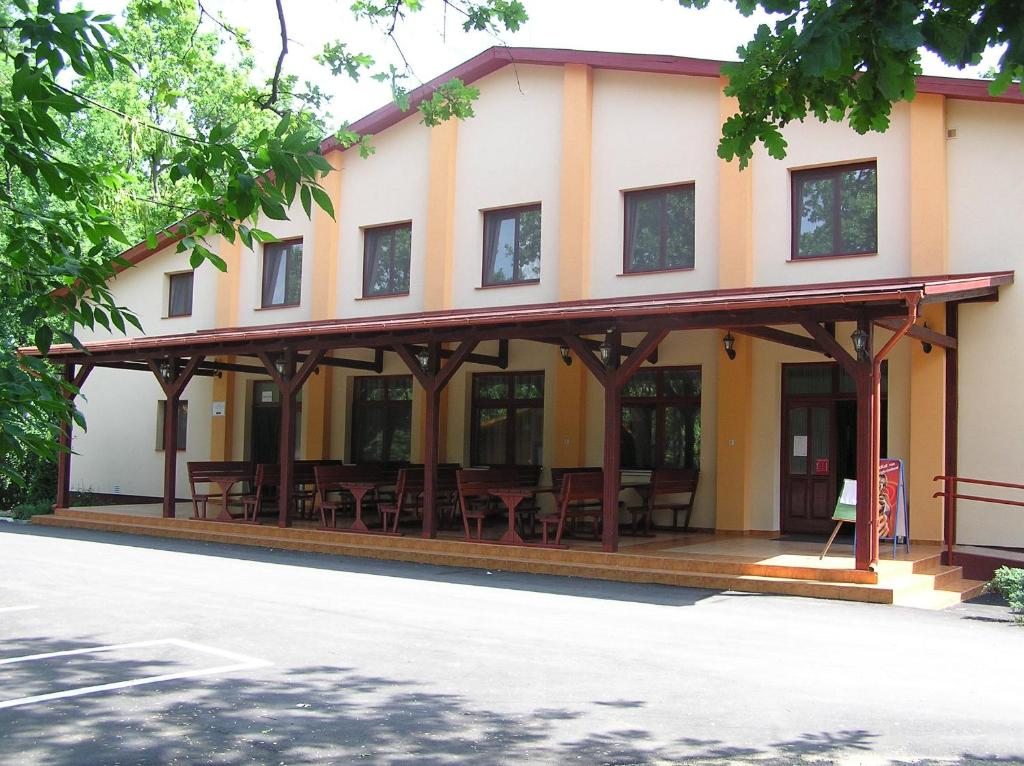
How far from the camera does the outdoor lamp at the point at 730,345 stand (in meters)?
14.9

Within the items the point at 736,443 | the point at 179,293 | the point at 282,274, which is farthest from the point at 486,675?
the point at 179,293

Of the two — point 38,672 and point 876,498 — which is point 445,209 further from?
point 38,672

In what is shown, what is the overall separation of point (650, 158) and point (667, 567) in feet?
23.2

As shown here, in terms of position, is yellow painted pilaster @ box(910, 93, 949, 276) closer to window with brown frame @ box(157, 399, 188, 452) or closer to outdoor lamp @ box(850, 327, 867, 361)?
outdoor lamp @ box(850, 327, 867, 361)

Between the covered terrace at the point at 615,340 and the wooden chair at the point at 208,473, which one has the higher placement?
the covered terrace at the point at 615,340

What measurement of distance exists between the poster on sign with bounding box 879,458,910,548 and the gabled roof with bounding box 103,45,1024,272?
482cm

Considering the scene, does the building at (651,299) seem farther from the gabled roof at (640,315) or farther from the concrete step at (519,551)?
the concrete step at (519,551)

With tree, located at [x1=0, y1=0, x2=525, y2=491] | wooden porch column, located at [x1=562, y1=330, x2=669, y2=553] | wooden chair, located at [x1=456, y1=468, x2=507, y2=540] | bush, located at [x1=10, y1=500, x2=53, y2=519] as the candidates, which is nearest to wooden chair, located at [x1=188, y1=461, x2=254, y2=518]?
bush, located at [x1=10, y1=500, x2=53, y2=519]

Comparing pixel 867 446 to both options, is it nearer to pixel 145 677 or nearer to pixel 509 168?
pixel 145 677

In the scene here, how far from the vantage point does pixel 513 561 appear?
42.5 feet

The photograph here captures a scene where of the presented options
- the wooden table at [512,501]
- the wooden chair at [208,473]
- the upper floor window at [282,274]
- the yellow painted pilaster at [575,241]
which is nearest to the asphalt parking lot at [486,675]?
the wooden table at [512,501]

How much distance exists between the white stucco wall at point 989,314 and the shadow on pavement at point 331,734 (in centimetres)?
855

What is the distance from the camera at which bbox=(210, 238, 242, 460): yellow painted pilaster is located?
69.6ft

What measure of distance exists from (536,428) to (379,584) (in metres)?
6.33
